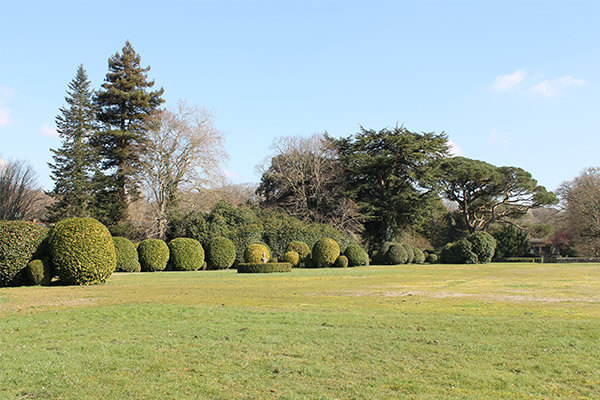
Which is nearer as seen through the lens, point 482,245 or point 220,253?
point 220,253

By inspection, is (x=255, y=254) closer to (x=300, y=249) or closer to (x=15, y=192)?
(x=300, y=249)

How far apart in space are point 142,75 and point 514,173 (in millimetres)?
40316

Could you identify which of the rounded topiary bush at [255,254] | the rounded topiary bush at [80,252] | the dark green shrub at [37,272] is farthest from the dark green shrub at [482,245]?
the dark green shrub at [37,272]

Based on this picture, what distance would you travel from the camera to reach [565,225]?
55.8 m

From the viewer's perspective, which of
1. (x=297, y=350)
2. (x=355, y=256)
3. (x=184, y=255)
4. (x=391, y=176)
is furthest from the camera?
(x=391, y=176)

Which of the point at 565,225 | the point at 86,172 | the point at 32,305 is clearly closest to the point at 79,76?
the point at 86,172

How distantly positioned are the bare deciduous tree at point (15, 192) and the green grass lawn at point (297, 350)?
36658 millimetres

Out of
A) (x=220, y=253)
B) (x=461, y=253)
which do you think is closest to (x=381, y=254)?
(x=461, y=253)

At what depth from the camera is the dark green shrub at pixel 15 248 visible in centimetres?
1492

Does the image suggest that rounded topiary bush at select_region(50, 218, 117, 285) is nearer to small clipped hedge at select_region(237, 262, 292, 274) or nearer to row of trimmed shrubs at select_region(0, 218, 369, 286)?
row of trimmed shrubs at select_region(0, 218, 369, 286)

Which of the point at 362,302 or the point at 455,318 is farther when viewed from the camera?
the point at 362,302

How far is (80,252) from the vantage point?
15.9 metres

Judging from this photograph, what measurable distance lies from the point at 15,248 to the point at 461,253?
1393 inches

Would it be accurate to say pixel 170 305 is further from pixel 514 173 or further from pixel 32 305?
pixel 514 173
